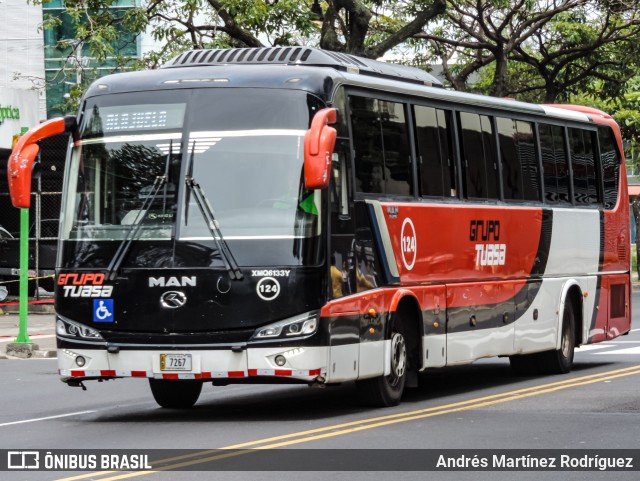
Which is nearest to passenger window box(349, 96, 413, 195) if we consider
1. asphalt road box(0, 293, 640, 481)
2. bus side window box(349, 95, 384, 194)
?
bus side window box(349, 95, 384, 194)

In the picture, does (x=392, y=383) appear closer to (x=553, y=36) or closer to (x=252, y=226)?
(x=252, y=226)

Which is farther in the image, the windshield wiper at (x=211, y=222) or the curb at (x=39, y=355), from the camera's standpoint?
the curb at (x=39, y=355)

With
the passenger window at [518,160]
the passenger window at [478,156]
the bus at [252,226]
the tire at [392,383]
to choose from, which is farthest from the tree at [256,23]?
the tire at [392,383]

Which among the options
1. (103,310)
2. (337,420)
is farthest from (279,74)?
(337,420)

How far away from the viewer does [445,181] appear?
51.5 feet

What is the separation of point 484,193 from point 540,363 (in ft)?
9.92

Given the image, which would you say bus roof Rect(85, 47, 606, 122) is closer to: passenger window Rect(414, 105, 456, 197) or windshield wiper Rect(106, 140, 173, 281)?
passenger window Rect(414, 105, 456, 197)

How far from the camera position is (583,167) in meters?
19.9

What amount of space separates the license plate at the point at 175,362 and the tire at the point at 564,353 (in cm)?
706

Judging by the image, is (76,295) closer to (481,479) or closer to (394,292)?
(394,292)

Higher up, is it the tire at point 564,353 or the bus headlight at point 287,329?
the bus headlight at point 287,329

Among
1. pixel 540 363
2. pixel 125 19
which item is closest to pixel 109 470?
pixel 540 363

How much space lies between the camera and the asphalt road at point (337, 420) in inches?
427

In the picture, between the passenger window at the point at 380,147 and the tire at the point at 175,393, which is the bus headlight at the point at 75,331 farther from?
the passenger window at the point at 380,147
